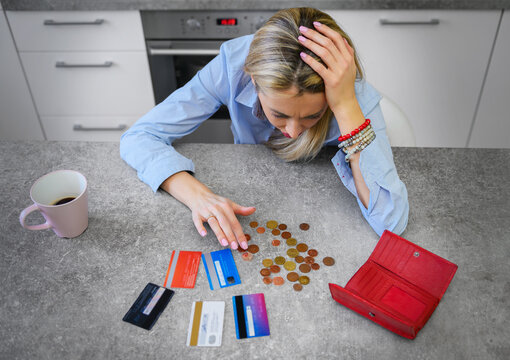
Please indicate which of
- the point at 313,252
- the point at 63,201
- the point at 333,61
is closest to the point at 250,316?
the point at 313,252

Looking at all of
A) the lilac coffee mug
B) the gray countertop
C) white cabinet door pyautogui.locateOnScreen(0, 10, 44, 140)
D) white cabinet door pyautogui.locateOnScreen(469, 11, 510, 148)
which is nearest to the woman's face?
the lilac coffee mug

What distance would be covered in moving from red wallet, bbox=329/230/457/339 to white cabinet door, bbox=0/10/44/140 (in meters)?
2.10

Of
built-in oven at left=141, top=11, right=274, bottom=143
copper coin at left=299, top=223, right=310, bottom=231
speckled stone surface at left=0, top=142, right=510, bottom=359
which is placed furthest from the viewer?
built-in oven at left=141, top=11, right=274, bottom=143

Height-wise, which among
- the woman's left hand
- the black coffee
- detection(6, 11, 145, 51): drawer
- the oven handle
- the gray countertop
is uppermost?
the woman's left hand

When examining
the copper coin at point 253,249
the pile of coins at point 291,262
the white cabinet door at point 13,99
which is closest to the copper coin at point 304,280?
the pile of coins at point 291,262

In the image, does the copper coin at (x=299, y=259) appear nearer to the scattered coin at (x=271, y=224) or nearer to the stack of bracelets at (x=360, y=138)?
the scattered coin at (x=271, y=224)

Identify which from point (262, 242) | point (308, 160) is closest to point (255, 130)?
point (308, 160)

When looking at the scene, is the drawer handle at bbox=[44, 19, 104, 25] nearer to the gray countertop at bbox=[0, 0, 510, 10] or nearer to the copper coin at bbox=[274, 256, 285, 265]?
the gray countertop at bbox=[0, 0, 510, 10]

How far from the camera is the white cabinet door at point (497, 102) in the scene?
1.98 meters

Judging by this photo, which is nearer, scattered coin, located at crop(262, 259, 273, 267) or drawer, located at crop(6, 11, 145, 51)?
scattered coin, located at crop(262, 259, 273, 267)

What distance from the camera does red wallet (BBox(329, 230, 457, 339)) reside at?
679mm

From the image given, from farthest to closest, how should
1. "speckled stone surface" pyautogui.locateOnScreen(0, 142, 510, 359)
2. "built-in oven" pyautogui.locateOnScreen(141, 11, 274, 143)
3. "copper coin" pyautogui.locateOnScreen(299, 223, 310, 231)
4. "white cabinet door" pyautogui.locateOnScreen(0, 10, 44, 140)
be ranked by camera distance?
"white cabinet door" pyautogui.locateOnScreen(0, 10, 44, 140) < "built-in oven" pyautogui.locateOnScreen(141, 11, 274, 143) < "copper coin" pyautogui.locateOnScreen(299, 223, 310, 231) < "speckled stone surface" pyautogui.locateOnScreen(0, 142, 510, 359)

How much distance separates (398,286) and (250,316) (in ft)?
0.86

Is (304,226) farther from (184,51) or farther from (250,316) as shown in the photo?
(184,51)
